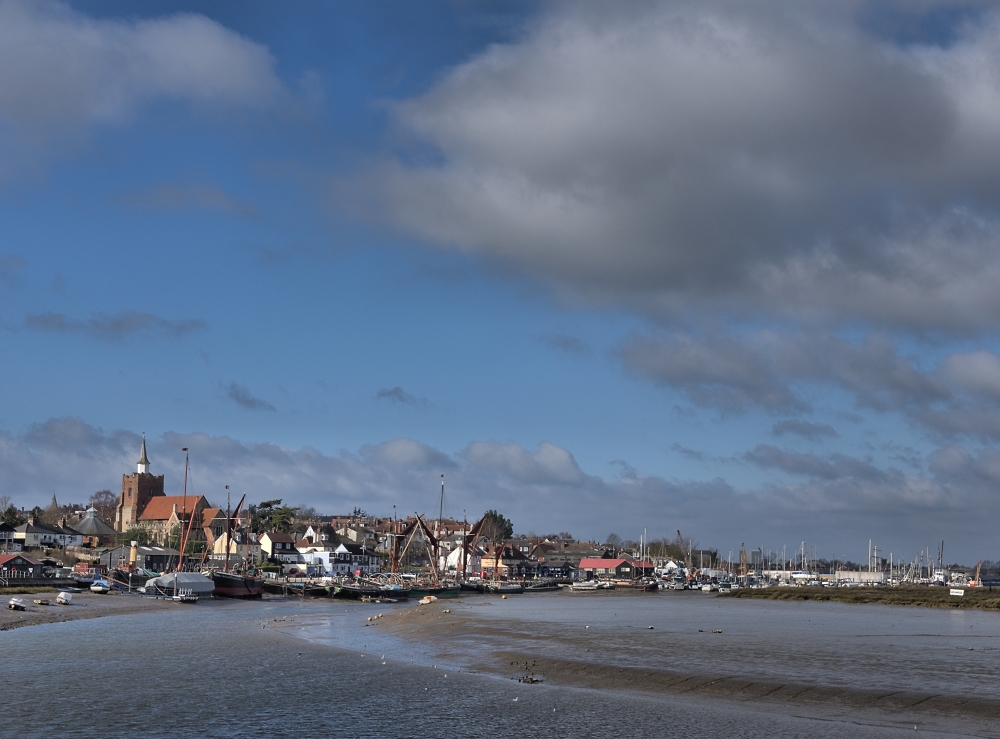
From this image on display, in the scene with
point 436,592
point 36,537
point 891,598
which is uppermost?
point 36,537

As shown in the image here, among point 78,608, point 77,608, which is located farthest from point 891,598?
point 77,608

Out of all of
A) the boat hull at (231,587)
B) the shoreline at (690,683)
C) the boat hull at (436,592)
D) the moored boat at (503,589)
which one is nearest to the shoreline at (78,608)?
the boat hull at (231,587)

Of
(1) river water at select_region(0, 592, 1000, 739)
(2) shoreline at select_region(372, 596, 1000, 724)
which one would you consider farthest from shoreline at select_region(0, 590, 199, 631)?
(2) shoreline at select_region(372, 596, 1000, 724)

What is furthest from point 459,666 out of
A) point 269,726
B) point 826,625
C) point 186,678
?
point 826,625

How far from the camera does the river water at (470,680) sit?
34.7 m

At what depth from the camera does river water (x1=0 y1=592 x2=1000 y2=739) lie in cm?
3472

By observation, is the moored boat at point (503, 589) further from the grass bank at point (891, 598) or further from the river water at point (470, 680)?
the river water at point (470, 680)

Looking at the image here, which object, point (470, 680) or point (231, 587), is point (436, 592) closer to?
point (231, 587)

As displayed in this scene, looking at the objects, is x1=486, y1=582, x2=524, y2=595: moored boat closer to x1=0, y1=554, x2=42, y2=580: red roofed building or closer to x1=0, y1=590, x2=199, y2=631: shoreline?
x1=0, y1=590, x2=199, y2=631: shoreline

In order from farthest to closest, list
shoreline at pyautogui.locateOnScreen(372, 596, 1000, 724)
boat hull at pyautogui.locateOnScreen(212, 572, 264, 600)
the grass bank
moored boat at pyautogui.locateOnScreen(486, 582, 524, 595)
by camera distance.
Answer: moored boat at pyautogui.locateOnScreen(486, 582, 524, 595) → the grass bank → boat hull at pyautogui.locateOnScreen(212, 572, 264, 600) → shoreline at pyautogui.locateOnScreen(372, 596, 1000, 724)

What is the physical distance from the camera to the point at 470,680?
45156 millimetres

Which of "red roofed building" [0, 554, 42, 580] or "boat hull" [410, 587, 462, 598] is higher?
"red roofed building" [0, 554, 42, 580]

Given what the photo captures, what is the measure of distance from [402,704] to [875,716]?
61.3 feet

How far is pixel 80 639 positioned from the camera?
6456cm
